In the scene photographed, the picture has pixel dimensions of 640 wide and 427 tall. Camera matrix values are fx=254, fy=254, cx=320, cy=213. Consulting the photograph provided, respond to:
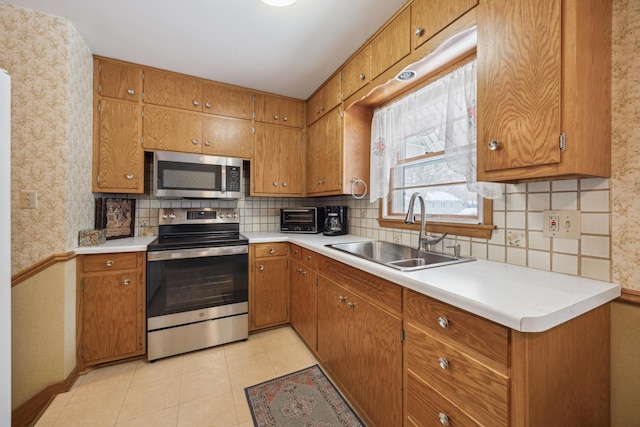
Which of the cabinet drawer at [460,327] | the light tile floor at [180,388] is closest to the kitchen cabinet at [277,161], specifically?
the light tile floor at [180,388]

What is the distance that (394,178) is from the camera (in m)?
2.11

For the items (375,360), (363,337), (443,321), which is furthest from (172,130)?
(443,321)

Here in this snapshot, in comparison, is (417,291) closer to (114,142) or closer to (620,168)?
(620,168)

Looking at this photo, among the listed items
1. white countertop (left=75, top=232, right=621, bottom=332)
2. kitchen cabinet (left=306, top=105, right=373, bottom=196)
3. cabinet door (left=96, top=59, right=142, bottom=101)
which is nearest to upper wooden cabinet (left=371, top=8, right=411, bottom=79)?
kitchen cabinet (left=306, top=105, right=373, bottom=196)

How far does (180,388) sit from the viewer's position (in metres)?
1.68

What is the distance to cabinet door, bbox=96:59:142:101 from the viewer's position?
2071 mm

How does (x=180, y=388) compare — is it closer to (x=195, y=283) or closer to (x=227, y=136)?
(x=195, y=283)

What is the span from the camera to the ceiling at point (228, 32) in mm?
1524

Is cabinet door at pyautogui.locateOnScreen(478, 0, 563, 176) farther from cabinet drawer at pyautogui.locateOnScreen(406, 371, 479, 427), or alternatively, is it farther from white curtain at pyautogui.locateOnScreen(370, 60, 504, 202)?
cabinet drawer at pyautogui.locateOnScreen(406, 371, 479, 427)

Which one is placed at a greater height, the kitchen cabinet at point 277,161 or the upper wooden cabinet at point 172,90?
the upper wooden cabinet at point 172,90

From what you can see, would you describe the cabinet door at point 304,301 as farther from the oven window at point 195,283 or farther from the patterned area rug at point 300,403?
the oven window at point 195,283

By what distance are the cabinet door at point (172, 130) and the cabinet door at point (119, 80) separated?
16cm

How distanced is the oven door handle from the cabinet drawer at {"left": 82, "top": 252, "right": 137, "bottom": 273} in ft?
0.42

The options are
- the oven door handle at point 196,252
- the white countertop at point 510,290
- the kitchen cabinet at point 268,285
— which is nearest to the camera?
the white countertop at point 510,290
